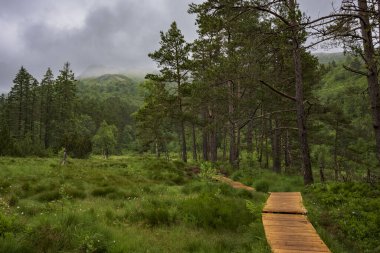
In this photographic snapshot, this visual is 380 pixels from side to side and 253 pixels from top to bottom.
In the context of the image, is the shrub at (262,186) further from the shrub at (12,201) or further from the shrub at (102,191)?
the shrub at (12,201)

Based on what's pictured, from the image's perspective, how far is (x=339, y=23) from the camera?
25.8ft

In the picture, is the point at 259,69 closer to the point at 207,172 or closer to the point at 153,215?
the point at 207,172

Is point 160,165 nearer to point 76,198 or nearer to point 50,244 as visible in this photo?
point 76,198

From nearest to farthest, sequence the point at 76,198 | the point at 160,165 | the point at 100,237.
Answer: the point at 100,237, the point at 76,198, the point at 160,165

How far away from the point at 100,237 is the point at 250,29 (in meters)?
9.76

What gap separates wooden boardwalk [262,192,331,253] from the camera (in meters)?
5.35

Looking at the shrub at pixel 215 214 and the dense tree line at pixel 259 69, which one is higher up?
the dense tree line at pixel 259 69

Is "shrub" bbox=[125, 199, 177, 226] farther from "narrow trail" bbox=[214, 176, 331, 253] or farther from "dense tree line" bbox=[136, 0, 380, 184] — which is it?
"dense tree line" bbox=[136, 0, 380, 184]

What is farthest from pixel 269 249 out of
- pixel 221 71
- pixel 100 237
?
pixel 221 71

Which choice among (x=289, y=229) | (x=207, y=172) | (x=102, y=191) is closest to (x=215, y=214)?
(x=289, y=229)

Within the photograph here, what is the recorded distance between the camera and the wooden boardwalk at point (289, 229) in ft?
17.5

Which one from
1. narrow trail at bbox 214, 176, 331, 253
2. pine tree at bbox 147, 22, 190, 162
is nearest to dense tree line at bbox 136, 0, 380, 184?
pine tree at bbox 147, 22, 190, 162

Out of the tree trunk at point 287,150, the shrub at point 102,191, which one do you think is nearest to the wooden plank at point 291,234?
the shrub at point 102,191

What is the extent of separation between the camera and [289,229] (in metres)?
6.51
